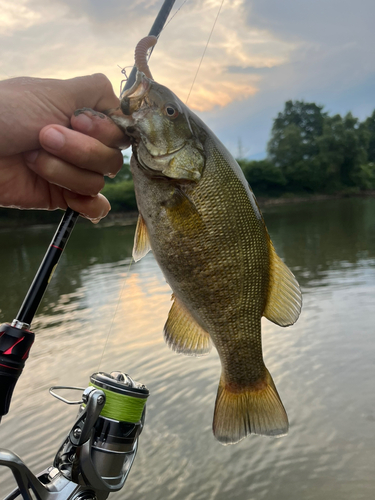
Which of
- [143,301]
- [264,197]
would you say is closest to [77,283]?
[143,301]

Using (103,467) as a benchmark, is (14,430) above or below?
below

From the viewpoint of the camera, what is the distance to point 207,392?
564cm

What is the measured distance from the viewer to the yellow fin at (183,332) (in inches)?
72.9

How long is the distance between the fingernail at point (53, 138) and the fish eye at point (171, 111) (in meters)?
0.40

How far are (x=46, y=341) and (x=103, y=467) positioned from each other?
602 centimetres

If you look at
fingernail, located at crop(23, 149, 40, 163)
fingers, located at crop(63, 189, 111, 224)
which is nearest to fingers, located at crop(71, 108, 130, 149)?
fingernail, located at crop(23, 149, 40, 163)

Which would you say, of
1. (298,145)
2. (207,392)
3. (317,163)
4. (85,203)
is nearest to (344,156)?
(317,163)

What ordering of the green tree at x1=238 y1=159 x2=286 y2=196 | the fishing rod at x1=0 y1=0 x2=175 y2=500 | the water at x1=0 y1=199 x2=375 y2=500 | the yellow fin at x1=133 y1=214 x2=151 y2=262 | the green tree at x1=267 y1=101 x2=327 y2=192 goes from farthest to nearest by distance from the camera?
the green tree at x1=267 y1=101 x2=327 y2=192, the green tree at x1=238 y1=159 x2=286 y2=196, the water at x1=0 y1=199 x2=375 y2=500, the fishing rod at x1=0 y1=0 x2=175 y2=500, the yellow fin at x1=133 y1=214 x2=151 y2=262

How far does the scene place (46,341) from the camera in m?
7.75

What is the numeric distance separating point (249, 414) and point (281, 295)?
50cm

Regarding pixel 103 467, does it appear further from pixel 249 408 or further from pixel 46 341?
pixel 46 341

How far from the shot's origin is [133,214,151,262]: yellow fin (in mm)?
1732

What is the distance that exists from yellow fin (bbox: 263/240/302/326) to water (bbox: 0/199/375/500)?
136 centimetres

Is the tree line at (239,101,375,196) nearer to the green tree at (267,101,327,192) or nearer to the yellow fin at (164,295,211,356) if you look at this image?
the green tree at (267,101,327,192)
